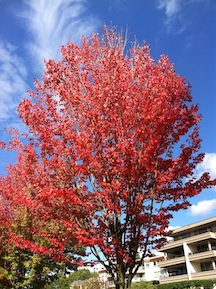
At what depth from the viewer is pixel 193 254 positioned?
40000mm

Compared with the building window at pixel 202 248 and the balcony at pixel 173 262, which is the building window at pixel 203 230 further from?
the balcony at pixel 173 262

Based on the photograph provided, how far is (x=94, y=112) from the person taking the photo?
723cm

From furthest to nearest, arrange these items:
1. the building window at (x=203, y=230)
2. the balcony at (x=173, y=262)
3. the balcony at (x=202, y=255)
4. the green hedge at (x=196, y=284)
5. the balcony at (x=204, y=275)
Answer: the balcony at (x=173, y=262) → the building window at (x=203, y=230) → the balcony at (x=202, y=255) → the balcony at (x=204, y=275) → the green hedge at (x=196, y=284)

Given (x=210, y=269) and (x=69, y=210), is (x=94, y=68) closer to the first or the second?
(x=69, y=210)

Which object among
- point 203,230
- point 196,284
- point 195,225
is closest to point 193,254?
point 203,230

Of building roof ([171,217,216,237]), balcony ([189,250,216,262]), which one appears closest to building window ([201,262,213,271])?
balcony ([189,250,216,262])

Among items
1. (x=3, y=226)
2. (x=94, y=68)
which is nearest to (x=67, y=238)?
(x=94, y=68)

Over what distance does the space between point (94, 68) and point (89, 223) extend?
4.40 meters

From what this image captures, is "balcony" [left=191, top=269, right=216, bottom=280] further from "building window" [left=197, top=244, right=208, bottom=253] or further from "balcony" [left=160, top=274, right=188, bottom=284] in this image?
"building window" [left=197, top=244, right=208, bottom=253]

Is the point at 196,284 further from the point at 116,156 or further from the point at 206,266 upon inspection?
the point at 116,156

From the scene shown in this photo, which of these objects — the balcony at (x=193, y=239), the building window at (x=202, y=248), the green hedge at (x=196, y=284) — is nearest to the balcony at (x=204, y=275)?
the green hedge at (x=196, y=284)

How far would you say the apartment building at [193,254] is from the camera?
37.6 metres

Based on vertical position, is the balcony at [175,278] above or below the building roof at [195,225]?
below

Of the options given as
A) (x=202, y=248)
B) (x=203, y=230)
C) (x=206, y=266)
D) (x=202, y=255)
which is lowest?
(x=206, y=266)
